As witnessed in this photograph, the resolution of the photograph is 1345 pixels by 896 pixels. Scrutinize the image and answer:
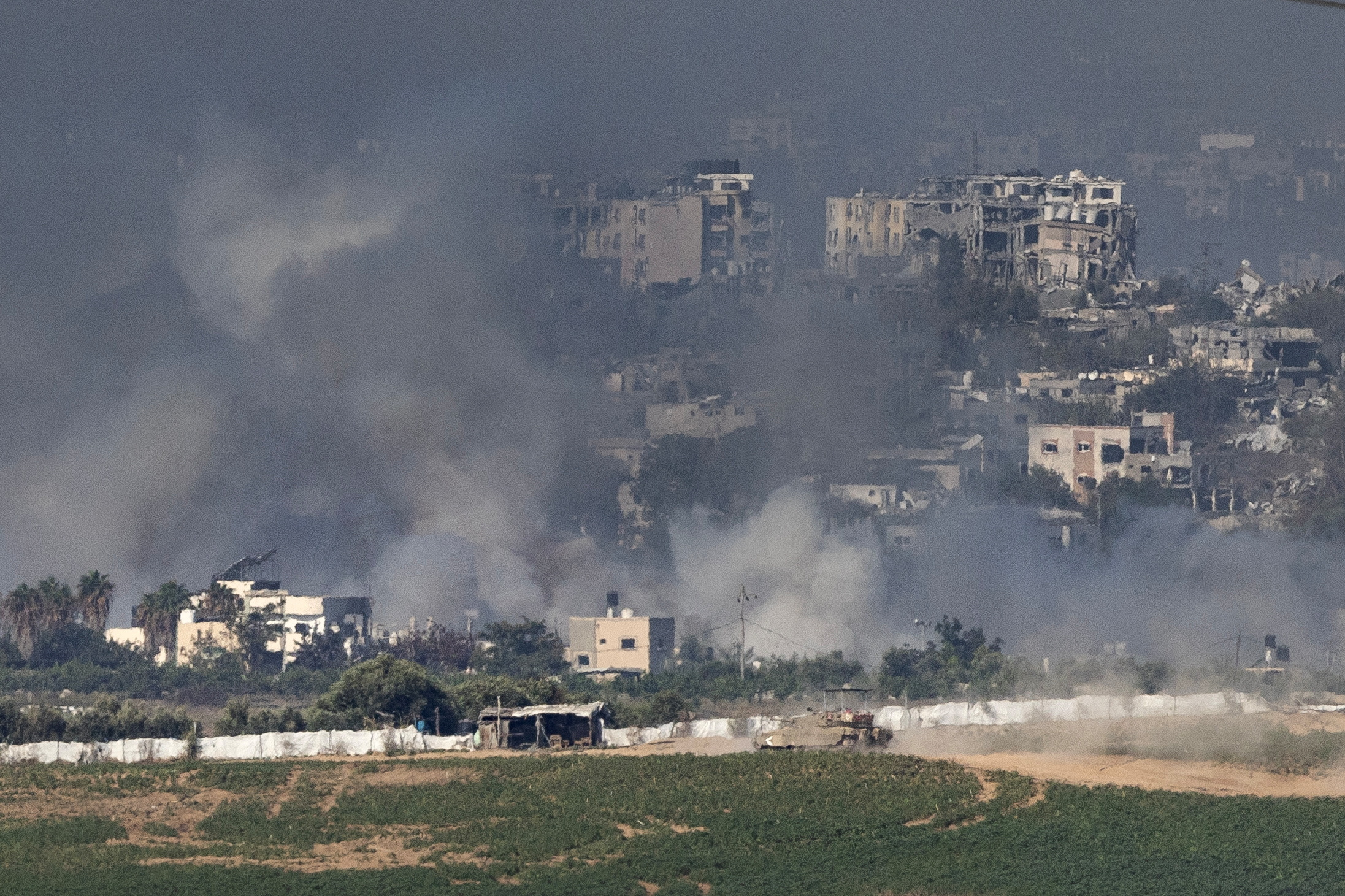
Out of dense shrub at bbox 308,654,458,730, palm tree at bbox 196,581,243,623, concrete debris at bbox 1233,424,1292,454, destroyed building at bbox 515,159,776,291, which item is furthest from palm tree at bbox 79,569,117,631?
concrete debris at bbox 1233,424,1292,454

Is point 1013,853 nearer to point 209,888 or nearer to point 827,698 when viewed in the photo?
point 209,888

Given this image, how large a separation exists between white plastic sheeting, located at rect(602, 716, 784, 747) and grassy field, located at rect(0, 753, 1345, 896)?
813 cm

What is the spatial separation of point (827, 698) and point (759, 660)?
1556 centimetres

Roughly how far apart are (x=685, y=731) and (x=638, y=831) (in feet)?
61.1

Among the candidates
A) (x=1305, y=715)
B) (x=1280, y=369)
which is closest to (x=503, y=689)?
(x=1305, y=715)

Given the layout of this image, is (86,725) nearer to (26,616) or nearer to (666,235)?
(26,616)

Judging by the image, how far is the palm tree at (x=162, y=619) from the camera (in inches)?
5310

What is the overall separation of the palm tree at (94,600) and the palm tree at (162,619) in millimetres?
2273

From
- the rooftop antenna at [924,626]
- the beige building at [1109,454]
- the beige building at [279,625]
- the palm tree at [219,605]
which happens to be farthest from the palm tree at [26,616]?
the beige building at [1109,454]

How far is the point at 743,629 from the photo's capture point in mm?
129250

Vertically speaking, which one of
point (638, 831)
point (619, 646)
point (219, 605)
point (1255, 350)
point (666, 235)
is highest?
point (666, 235)

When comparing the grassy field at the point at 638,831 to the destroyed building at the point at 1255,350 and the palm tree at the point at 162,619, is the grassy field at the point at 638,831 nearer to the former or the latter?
the palm tree at the point at 162,619

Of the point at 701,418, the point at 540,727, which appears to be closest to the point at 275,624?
the point at 701,418

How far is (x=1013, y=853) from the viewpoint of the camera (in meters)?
66.0
